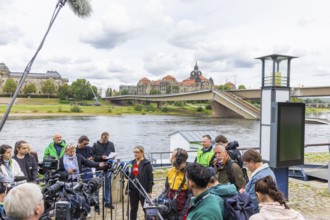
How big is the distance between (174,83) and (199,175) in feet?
478

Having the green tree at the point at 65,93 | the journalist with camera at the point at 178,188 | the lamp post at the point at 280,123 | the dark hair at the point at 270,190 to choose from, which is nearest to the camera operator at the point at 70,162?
the journalist with camera at the point at 178,188

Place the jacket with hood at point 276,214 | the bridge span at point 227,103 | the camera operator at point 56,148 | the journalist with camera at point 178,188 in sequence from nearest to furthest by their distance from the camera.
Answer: the jacket with hood at point 276,214 → the journalist with camera at point 178,188 → the camera operator at point 56,148 → the bridge span at point 227,103

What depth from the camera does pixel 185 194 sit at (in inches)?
136

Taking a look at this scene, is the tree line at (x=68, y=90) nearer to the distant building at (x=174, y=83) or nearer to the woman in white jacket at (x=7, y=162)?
the distant building at (x=174, y=83)

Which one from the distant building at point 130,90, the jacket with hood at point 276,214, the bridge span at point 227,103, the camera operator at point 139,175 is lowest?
the camera operator at point 139,175

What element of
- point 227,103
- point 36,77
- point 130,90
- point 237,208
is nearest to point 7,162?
point 237,208

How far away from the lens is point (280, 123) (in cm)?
587

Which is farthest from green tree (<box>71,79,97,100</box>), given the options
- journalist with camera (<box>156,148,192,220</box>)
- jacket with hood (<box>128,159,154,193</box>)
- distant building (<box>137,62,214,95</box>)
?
journalist with camera (<box>156,148,192,220</box>)

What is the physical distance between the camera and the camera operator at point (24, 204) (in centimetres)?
170

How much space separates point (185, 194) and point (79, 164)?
7.26 ft

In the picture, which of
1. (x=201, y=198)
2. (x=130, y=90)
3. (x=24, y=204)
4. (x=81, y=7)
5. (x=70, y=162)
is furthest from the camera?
(x=130, y=90)

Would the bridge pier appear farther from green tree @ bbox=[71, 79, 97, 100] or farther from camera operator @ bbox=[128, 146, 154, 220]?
camera operator @ bbox=[128, 146, 154, 220]

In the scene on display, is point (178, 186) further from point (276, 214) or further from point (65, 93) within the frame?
point (65, 93)

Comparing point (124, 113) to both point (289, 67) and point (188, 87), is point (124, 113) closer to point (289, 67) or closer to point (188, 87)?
point (289, 67)
